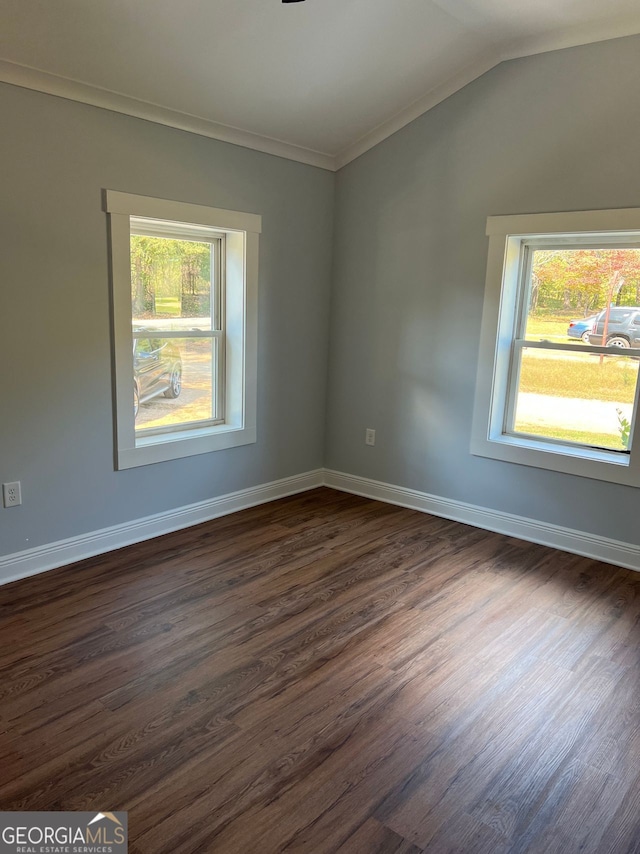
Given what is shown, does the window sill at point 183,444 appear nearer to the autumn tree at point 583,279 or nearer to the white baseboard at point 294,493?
the white baseboard at point 294,493

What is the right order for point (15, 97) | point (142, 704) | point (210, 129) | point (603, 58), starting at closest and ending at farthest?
point (142, 704) → point (15, 97) → point (603, 58) → point (210, 129)

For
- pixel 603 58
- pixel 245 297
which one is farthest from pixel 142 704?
pixel 603 58

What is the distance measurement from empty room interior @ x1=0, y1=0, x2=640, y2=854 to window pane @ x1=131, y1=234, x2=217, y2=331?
0.02 metres

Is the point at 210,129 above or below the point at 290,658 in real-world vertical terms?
above

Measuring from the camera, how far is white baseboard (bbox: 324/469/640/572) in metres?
3.44

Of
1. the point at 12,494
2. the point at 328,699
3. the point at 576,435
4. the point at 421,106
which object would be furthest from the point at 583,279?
the point at 12,494

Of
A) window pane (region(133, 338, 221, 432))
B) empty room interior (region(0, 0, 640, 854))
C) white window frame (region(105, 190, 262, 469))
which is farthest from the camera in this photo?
window pane (region(133, 338, 221, 432))

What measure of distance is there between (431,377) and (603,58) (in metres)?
1.92

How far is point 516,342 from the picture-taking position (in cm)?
378

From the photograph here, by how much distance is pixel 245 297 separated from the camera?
3.86 m

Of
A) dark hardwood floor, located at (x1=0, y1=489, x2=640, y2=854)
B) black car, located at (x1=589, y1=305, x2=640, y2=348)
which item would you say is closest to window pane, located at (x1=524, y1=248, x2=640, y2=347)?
black car, located at (x1=589, y1=305, x2=640, y2=348)

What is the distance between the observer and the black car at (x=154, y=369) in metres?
3.51

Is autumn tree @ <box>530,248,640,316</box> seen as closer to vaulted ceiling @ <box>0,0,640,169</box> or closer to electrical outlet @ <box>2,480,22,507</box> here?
vaulted ceiling @ <box>0,0,640,169</box>

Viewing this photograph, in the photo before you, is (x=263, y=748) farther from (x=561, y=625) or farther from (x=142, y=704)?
(x=561, y=625)
